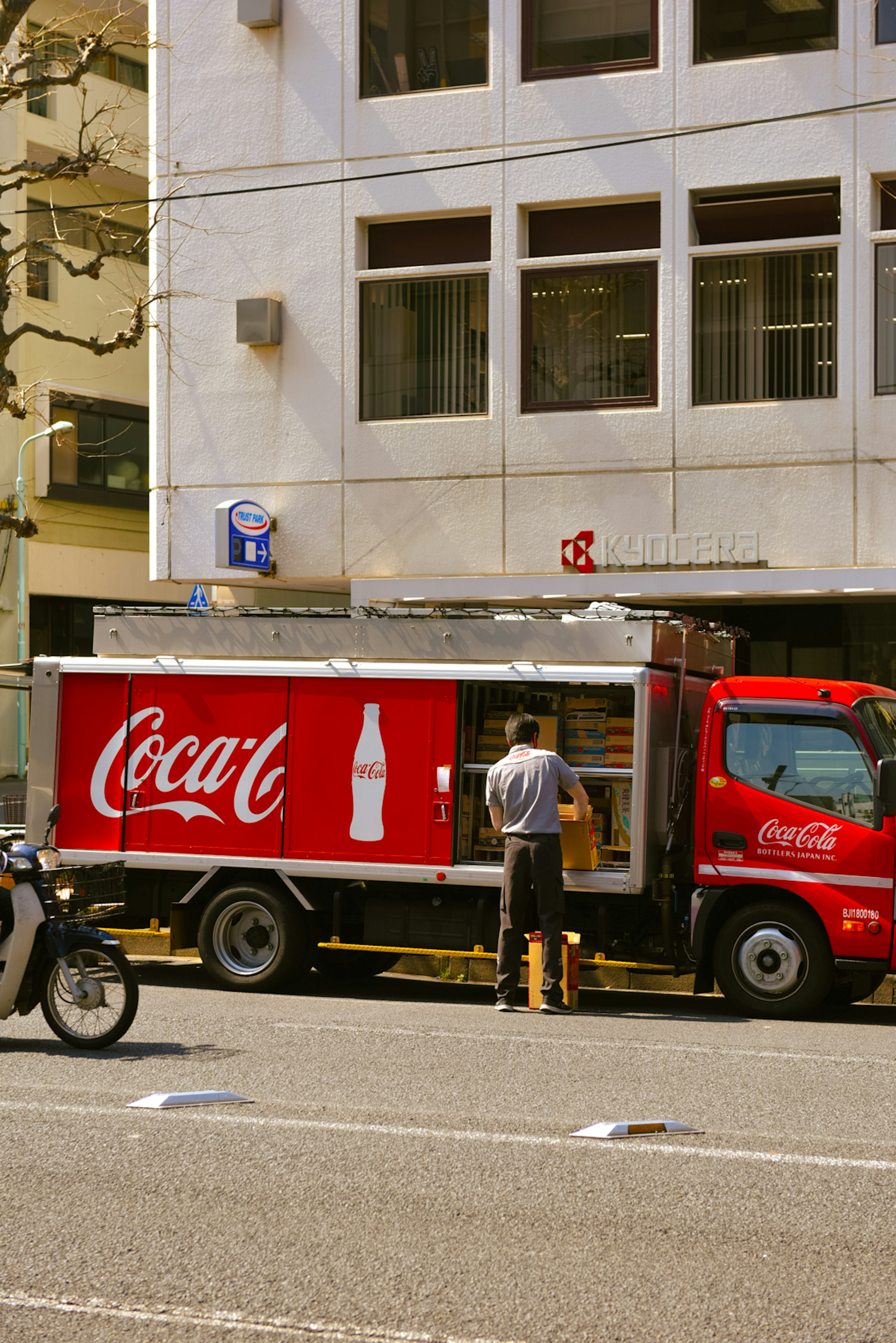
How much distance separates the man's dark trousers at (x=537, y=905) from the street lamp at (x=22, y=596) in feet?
64.1

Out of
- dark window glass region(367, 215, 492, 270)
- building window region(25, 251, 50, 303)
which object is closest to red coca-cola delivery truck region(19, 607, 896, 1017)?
dark window glass region(367, 215, 492, 270)

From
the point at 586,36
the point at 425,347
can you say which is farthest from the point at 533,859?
the point at 586,36

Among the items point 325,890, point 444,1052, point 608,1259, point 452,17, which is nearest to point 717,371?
point 452,17

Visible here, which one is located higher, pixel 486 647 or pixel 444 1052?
pixel 486 647

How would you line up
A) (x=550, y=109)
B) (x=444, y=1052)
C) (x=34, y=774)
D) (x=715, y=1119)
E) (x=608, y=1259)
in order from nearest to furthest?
1. (x=608, y=1259)
2. (x=715, y=1119)
3. (x=444, y=1052)
4. (x=34, y=774)
5. (x=550, y=109)

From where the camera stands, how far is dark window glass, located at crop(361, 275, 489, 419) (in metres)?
17.0

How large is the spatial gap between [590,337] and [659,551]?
2.41 meters

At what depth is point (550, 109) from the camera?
1656 cm

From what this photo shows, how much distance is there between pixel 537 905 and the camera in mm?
10531

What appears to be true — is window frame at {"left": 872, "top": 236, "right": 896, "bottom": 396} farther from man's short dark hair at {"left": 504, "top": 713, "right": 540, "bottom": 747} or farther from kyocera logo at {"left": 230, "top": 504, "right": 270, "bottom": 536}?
man's short dark hair at {"left": 504, "top": 713, "right": 540, "bottom": 747}

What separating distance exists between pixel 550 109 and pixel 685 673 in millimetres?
7785

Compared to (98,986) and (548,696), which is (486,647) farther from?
(98,986)

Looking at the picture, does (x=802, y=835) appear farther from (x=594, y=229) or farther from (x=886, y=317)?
(x=594, y=229)

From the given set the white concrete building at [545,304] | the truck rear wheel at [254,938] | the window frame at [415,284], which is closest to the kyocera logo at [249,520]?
the white concrete building at [545,304]
